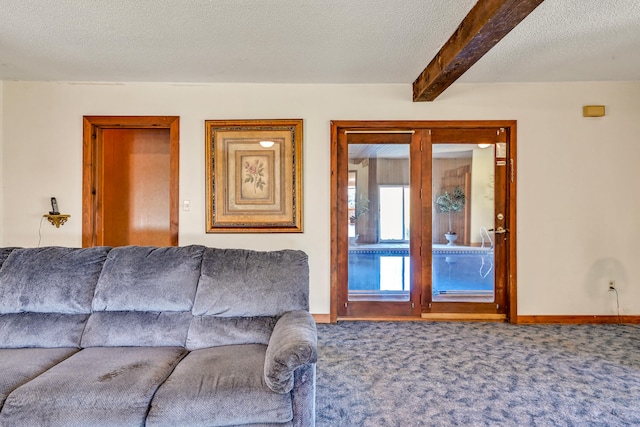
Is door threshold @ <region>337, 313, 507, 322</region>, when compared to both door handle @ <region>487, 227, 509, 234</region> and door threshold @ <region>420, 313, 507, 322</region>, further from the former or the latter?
door handle @ <region>487, 227, 509, 234</region>

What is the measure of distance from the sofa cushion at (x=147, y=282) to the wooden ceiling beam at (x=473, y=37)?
2.31 metres

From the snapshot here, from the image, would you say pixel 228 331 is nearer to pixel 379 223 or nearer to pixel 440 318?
pixel 379 223

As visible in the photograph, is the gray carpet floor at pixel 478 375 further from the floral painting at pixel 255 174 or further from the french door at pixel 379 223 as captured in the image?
the floral painting at pixel 255 174

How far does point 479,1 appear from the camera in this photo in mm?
2201

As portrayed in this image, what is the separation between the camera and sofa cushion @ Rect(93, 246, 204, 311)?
2025 millimetres

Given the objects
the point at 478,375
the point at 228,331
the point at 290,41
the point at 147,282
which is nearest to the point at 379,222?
the point at 478,375

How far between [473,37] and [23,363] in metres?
3.16

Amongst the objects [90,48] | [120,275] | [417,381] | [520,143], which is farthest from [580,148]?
[90,48]

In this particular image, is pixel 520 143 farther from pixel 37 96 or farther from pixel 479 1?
pixel 37 96

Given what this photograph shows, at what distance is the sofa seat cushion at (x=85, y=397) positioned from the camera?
1401 mm

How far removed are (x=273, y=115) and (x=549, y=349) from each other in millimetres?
3364

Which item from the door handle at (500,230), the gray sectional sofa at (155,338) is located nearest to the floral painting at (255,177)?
the gray sectional sofa at (155,338)

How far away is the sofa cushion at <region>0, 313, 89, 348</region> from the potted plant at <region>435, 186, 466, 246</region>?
3.31m

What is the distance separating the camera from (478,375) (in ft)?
8.14
